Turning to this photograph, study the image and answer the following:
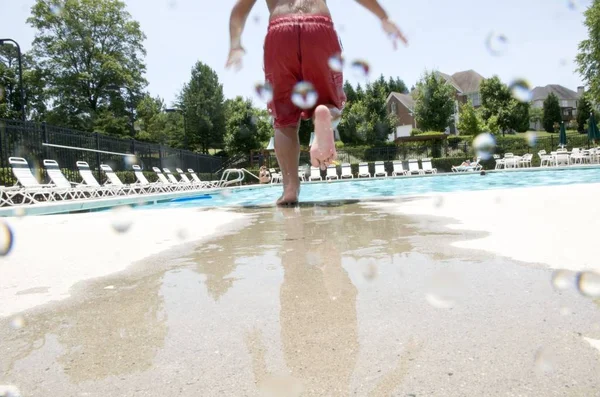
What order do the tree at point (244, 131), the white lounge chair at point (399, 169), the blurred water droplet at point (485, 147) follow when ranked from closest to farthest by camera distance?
the white lounge chair at point (399, 169)
the blurred water droplet at point (485, 147)
the tree at point (244, 131)

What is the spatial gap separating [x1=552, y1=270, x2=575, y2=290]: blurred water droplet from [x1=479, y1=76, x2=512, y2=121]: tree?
52.1 meters

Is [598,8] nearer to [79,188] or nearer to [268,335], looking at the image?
[79,188]

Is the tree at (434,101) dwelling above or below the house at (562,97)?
below

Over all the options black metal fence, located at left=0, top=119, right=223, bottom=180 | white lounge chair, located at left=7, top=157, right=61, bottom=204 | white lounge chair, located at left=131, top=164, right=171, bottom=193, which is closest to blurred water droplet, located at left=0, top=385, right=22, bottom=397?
white lounge chair, located at left=7, top=157, right=61, bottom=204

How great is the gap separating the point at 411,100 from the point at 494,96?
17425 millimetres

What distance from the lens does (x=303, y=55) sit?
333 cm

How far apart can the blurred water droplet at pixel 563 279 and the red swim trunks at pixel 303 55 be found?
2028 millimetres

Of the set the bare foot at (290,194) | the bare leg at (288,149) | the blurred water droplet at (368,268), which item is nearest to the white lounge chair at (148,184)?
the bare foot at (290,194)

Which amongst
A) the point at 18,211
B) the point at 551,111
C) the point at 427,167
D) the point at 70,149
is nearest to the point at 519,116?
the point at 427,167

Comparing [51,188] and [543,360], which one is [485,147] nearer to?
[51,188]

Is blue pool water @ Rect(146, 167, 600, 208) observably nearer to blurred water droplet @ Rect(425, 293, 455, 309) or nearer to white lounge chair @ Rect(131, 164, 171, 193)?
white lounge chair @ Rect(131, 164, 171, 193)

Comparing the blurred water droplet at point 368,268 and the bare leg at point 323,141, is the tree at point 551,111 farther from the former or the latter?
the blurred water droplet at point 368,268

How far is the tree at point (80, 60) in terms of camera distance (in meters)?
37.9

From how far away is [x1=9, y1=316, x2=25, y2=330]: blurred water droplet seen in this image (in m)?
1.53
